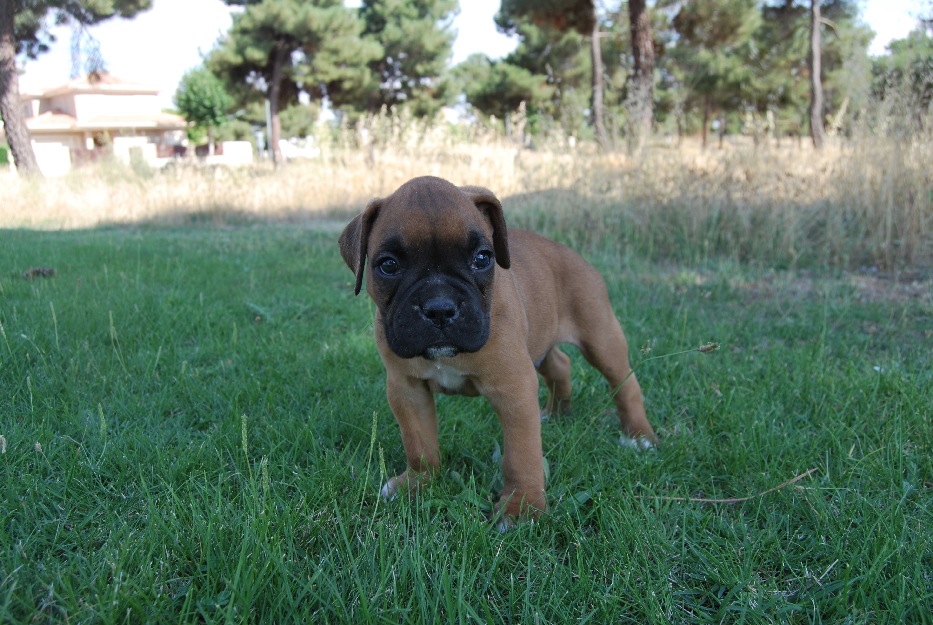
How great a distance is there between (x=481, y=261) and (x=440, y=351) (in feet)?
1.41

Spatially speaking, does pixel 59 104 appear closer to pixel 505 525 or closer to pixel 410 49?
pixel 410 49

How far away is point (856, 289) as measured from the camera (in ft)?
20.9

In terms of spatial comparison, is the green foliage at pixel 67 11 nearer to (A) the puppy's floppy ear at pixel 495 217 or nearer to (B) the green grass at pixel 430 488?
(B) the green grass at pixel 430 488

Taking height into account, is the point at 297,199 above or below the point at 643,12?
below

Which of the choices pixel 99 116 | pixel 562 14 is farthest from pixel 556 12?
pixel 99 116

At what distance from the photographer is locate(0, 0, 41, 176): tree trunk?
66.7 feet

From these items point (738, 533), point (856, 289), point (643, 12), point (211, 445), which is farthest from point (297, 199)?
point (738, 533)

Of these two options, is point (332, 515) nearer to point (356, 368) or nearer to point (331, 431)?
point (331, 431)

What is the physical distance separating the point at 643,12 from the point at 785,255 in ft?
38.9

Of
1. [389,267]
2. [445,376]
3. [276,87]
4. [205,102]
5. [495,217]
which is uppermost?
[205,102]

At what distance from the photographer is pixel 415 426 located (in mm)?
2869

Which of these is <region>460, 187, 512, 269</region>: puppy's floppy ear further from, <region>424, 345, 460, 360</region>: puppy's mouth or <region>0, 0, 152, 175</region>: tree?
<region>0, 0, 152, 175</region>: tree

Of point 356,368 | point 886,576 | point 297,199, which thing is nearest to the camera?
point 886,576

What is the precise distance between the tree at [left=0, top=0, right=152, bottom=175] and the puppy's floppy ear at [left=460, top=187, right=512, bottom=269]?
19.5m
